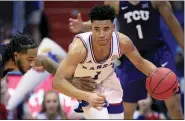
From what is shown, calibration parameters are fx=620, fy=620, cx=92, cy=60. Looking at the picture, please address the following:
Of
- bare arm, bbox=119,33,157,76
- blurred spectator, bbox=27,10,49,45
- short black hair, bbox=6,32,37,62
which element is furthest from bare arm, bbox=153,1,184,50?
blurred spectator, bbox=27,10,49,45

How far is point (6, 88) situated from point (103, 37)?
11.0 feet

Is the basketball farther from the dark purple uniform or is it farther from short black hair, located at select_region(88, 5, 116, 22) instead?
the dark purple uniform

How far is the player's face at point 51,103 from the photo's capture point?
28.7 feet

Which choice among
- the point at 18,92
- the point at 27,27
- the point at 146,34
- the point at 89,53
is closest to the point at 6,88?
the point at 18,92

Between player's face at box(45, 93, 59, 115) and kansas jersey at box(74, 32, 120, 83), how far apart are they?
1.99 meters

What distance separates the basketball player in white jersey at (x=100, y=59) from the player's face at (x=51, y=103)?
1780 millimetres

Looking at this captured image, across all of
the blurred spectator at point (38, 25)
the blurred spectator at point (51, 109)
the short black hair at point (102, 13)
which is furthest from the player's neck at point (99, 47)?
the blurred spectator at point (38, 25)

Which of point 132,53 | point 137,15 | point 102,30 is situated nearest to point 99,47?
point 102,30

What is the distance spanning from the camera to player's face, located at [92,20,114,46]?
20.9 ft

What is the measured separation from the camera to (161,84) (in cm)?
673

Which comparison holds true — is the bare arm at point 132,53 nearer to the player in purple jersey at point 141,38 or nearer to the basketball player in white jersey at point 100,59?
the basketball player in white jersey at point 100,59

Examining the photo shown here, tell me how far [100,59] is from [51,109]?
7.45 ft

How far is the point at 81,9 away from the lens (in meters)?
11.8

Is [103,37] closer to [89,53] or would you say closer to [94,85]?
[89,53]
